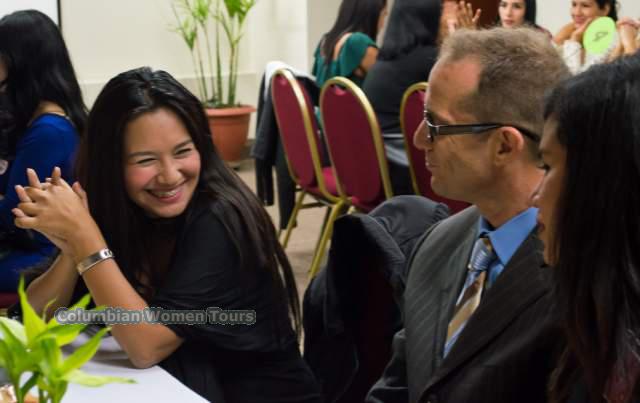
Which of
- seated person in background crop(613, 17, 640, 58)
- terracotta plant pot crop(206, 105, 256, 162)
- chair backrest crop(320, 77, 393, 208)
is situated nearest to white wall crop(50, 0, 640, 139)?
terracotta plant pot crop(206, 105, 256, 162)

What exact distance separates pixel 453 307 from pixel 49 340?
2.59ft

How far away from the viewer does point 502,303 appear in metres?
1.47

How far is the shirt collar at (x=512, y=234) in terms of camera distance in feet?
5.16

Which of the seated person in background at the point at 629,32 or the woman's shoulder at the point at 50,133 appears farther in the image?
the seated person in background at the point at 629,32

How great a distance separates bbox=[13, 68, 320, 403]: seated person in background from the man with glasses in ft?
0.92

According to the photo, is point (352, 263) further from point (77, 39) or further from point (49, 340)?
point (77, 39)

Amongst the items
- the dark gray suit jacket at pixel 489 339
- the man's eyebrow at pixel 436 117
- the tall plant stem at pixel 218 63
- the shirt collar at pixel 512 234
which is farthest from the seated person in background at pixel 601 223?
the tall plant stem at pixel 218 63

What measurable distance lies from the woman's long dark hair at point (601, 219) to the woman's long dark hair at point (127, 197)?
0.85 metres

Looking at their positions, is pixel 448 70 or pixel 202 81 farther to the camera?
pixel 202 81

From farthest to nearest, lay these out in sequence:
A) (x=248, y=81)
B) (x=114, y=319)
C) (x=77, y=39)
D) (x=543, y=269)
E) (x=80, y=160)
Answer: (x=248, y=81) → (x=77, y=39) → (x=80, y=160) → (x=114, y=319) → (x=543, y=269)

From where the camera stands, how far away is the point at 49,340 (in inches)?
40.9

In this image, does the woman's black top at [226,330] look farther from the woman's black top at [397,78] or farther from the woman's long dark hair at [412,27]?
the woman's long dark hair at [412,27]

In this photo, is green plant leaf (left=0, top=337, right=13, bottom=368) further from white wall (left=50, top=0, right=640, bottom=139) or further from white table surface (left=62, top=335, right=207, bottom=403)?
white wall (left=50, top=0, right=640, bottom=139)

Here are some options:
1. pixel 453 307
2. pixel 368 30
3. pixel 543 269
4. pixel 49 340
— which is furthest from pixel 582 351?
pixel 368 30
